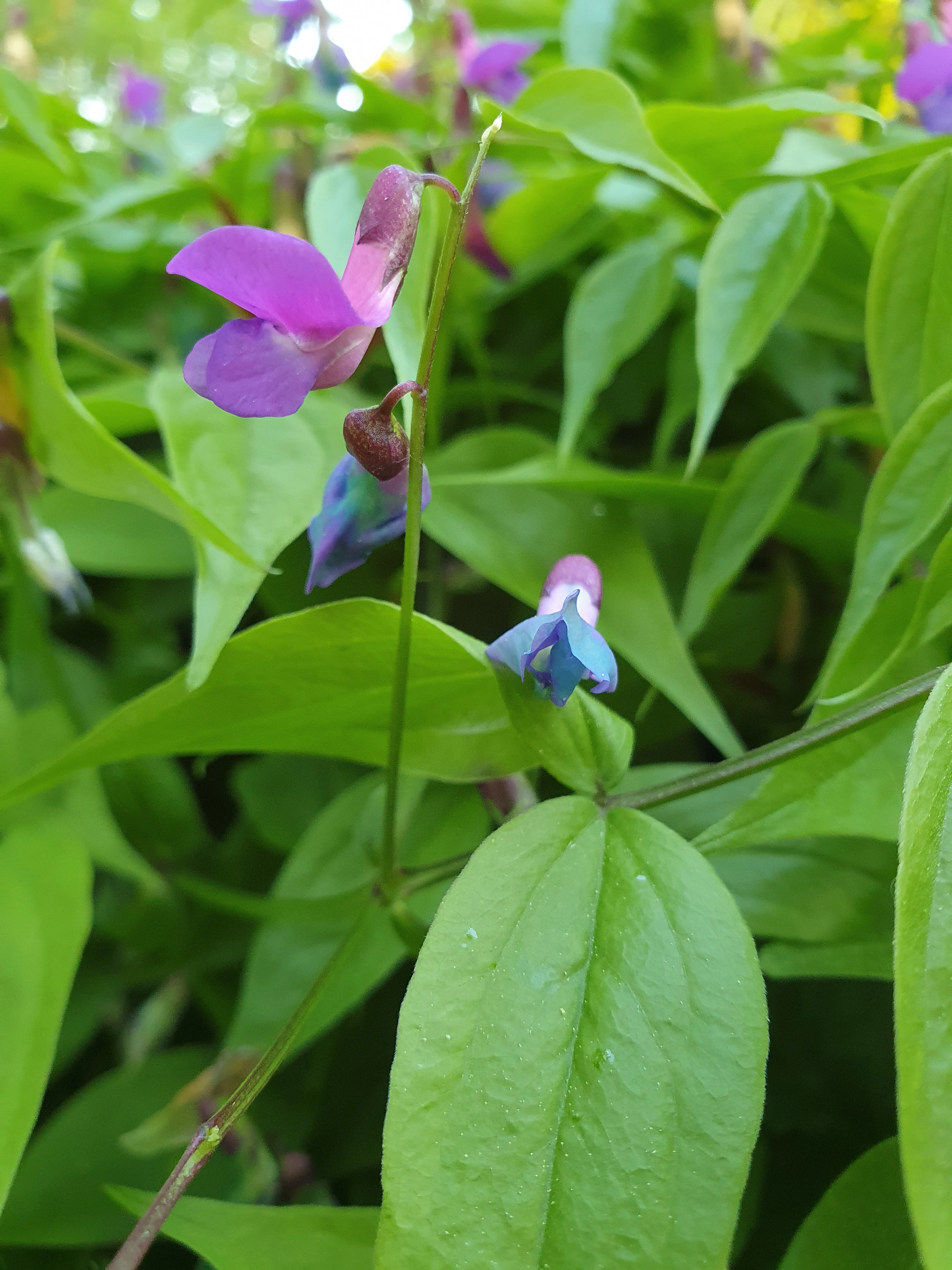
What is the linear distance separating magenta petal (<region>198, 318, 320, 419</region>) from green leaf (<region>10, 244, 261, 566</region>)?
0.14 feet

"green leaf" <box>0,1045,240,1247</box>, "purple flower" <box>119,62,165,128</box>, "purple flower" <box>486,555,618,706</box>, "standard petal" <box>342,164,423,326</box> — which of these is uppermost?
"purple flower" <box>119,62,165,128</box>

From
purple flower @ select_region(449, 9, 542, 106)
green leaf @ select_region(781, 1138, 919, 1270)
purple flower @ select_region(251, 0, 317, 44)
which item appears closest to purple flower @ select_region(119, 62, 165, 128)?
purple flower @ select_region(251, 0, 317, 44)

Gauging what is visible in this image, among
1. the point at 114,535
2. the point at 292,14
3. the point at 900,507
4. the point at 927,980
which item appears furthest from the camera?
the point at 292,14

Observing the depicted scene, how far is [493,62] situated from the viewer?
2.06 ft

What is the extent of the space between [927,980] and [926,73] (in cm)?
47

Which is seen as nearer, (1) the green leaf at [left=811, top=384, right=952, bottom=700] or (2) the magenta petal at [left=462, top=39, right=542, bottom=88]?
(1) the green leaf at [left=811, top=384, right=952, bottom=700]

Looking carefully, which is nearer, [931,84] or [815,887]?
[815,887]

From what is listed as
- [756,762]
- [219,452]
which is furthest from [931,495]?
[219,452]

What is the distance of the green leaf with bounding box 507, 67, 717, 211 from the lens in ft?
1.09

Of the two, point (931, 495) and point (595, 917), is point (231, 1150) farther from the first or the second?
point (931, 495)

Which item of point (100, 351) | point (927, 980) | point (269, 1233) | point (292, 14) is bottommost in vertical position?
point (269, 1233)

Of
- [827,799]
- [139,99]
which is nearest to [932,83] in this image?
[827,799]

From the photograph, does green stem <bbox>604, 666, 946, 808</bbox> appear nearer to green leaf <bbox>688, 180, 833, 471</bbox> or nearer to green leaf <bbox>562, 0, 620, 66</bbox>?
green leaf <bbox>688, 180, 833, 471</bbox>

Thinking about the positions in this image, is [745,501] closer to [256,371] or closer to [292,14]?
[256,371]
